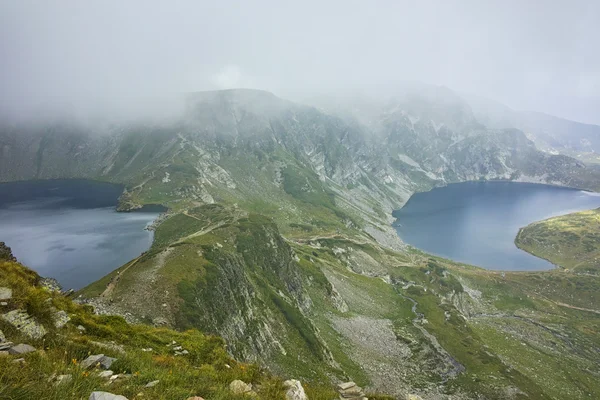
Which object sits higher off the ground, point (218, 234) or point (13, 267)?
point (13, 267)

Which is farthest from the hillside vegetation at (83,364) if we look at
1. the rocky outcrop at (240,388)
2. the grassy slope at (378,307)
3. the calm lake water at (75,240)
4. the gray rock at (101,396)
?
Result: the calm lake water at (75,240)

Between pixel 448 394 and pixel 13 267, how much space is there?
83.8 m

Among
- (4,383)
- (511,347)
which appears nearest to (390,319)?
(511,347)

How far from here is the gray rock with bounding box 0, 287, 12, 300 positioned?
1552cm

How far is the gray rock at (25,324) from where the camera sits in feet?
45.8

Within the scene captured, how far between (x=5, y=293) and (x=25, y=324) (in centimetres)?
264

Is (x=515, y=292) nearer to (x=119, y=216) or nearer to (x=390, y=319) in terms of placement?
(x=390, y=319)

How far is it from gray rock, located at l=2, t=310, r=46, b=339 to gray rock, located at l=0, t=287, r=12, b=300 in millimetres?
1183

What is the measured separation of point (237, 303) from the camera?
204ft

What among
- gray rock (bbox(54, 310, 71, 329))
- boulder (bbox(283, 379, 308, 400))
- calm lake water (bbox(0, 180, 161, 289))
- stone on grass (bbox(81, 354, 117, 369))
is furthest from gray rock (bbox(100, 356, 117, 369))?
calm lake water (bbox(0, 180, 161, 289))

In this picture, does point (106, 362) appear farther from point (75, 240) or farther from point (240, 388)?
point (75, 240)

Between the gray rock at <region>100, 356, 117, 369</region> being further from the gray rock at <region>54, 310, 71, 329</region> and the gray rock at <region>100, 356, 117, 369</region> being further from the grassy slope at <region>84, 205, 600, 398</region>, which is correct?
the grassy slope at <region>84, 205, 600, 398</region>

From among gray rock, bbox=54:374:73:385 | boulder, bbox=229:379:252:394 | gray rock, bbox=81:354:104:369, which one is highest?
gray rock, bbox=54:374:73:385

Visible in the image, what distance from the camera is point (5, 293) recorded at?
15828 mm
